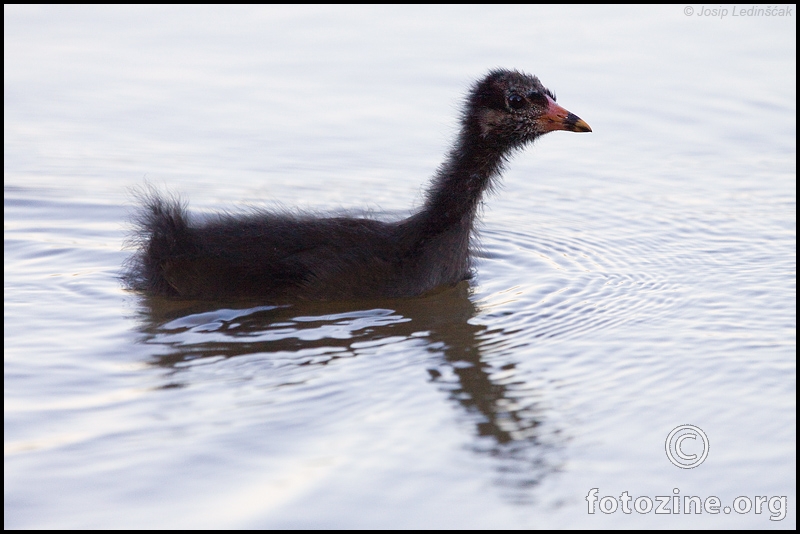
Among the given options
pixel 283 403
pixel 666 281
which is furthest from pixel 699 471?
pixel 666 281

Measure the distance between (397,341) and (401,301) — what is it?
0.72 metres

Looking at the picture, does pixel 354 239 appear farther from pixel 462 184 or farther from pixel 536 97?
pixel 536 97

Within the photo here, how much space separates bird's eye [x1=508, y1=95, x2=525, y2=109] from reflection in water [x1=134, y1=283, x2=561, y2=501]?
122cm

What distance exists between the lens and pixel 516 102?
7.51 metres

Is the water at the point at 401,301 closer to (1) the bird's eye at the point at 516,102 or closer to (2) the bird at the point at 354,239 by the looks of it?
(2) the bird at the point at 354,239

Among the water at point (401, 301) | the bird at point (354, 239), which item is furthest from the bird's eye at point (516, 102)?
the water at point (401, 301)

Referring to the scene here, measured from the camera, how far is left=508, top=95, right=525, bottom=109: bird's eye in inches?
295

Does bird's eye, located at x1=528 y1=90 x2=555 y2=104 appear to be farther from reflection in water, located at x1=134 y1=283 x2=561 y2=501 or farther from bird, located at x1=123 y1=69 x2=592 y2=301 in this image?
reflection in water, located at x1=134 y1=283 x2=561 y2=501

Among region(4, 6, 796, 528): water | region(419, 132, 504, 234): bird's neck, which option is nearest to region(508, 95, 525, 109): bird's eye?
region(419, 132, 504, 234): bird's neck

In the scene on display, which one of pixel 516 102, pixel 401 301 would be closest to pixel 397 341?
pixel 401 301

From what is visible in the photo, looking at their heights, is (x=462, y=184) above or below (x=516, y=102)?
below

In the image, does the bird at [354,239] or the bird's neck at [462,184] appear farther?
the bird's neck at [462,184]

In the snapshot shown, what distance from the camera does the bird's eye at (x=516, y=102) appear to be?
750cm

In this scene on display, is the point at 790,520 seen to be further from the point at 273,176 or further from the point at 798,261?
the point at 273,176
